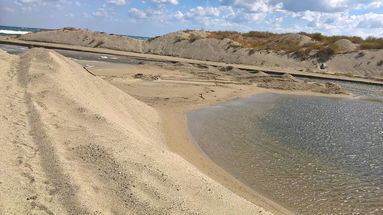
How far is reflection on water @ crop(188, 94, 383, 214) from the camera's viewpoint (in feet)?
20.7

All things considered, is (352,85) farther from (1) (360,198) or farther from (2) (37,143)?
(2) (37,143)

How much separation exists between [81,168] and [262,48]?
109 feet

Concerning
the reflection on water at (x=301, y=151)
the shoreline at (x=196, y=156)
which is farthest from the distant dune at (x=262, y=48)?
the shoreline at (x=196, y=156)

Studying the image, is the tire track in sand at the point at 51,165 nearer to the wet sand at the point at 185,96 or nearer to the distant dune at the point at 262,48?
the wet sand at the point at 185,96

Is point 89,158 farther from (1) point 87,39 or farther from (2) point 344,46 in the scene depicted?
(1) point 87,39

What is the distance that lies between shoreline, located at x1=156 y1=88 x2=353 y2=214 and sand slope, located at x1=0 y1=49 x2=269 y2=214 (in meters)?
1.08

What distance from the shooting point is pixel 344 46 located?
3506 centimetres

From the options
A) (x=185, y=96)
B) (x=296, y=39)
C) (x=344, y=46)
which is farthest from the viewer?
(x=296, y=39)

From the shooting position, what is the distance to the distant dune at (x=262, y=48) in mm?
30906

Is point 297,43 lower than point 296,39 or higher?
lower

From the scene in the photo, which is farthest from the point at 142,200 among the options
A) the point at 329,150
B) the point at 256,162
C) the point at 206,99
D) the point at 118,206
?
the point at 206,99

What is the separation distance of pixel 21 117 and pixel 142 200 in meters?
3.62

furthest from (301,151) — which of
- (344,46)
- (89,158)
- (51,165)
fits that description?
(344,46)

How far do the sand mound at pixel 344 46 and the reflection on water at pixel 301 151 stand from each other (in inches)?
822
